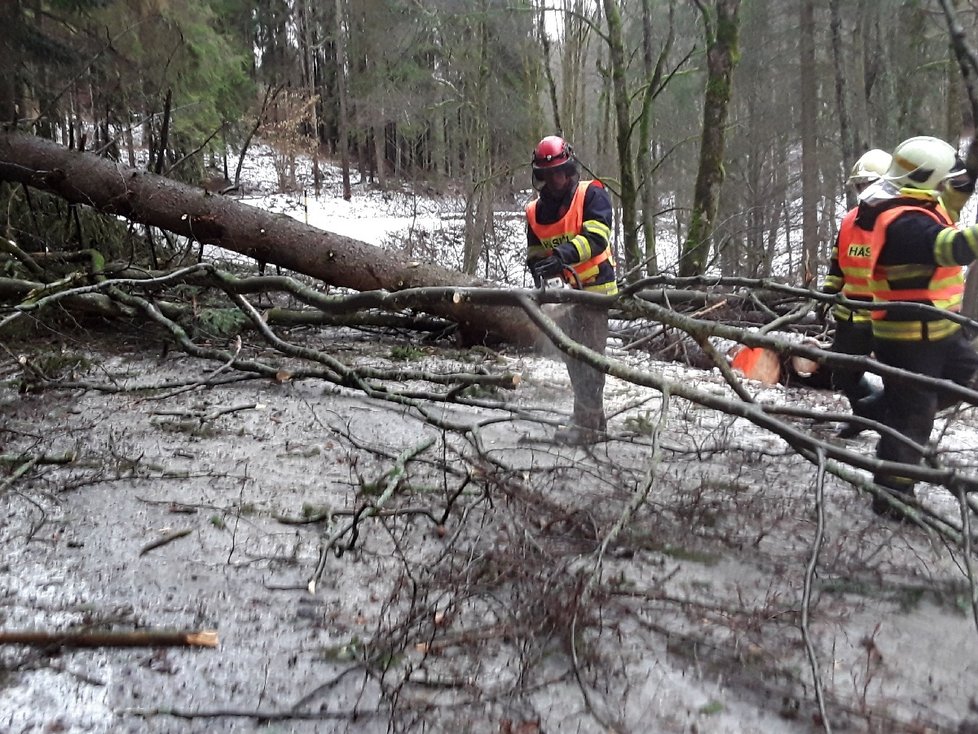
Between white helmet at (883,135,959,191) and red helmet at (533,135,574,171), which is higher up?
red helmet at (533,135,574,171)

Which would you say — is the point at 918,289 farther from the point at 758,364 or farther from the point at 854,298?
the point at 758,364

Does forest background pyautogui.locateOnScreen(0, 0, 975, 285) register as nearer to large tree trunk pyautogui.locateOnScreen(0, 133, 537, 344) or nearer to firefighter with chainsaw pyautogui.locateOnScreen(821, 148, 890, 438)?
large tree trunk pyautogui.locateOnScreen(0, 133, 537, 344)

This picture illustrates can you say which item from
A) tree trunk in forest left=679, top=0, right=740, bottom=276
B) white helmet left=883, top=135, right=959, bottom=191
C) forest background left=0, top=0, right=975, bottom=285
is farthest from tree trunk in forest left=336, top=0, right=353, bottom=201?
white helmet left=883, top=135, right=959, bottom=191

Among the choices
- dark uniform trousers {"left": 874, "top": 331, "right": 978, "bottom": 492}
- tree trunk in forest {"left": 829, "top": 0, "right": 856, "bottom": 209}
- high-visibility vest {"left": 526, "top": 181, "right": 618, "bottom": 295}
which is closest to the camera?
dark uniform trousers {"left": 874, "top": 331, "right": 978, "bottom": 492}

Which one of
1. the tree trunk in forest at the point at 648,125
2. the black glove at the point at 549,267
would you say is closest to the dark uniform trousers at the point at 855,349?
the black glove at the point at 549,267

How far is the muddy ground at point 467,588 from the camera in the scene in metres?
1.89

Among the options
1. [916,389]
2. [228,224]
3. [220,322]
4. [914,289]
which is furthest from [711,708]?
[228,224]

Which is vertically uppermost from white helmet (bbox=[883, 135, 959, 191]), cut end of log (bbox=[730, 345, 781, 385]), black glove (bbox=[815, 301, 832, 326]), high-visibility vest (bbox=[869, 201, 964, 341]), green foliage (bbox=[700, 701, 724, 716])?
white helmet (bbox=[883, 135, 959, 191])

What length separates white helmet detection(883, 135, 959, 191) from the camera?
9.72 ft

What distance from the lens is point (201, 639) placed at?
2109 mm

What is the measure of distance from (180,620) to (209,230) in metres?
4.52

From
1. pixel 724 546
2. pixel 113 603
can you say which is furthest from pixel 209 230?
pixel 724 546

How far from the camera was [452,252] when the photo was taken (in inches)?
511

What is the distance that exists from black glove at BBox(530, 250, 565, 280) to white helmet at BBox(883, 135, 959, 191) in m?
1.57
